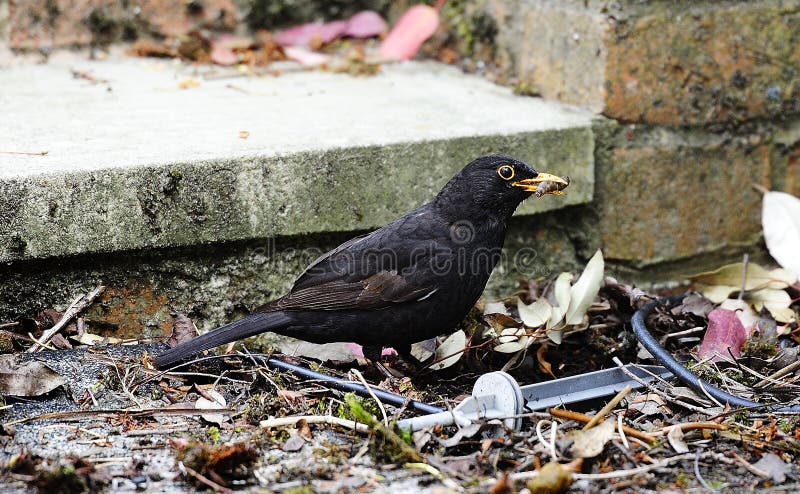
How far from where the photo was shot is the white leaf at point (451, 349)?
12.1ft

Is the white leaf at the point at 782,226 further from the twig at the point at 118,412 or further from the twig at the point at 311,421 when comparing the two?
the twig at the point at 118,412

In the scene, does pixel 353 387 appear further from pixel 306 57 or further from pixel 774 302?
pixel 306 57

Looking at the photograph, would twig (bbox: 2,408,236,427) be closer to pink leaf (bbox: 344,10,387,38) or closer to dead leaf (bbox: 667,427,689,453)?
dead leaf (bbox: 667,427,689,453)

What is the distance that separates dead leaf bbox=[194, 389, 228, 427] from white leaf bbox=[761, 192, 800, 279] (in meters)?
2.59

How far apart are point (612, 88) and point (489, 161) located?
3.13 ft

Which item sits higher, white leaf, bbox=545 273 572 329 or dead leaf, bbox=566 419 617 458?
white leaf, bbox=545 273 572 329

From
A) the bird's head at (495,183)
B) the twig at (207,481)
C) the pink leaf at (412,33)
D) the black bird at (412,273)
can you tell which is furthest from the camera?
the pink leaf at (412,33)

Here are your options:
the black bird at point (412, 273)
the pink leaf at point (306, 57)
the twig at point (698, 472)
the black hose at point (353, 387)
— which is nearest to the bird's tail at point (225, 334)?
the black bird at point (412, 273)

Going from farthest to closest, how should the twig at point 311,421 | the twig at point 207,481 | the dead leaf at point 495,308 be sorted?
the dead leaf at point 495,308, the twig at point 311,421, the twig at point 207,481

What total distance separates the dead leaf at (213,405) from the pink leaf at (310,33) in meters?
2.83

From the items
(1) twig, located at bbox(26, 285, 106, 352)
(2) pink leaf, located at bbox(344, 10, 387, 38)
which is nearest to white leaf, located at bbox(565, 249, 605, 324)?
(1) twig, located at bbox(26, 285, 106, 352)

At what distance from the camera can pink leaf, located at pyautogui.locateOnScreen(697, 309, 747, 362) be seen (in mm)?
3539

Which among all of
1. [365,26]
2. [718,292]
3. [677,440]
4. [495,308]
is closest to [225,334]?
[495,308]

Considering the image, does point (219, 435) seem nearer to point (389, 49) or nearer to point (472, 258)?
point (472, 258)
